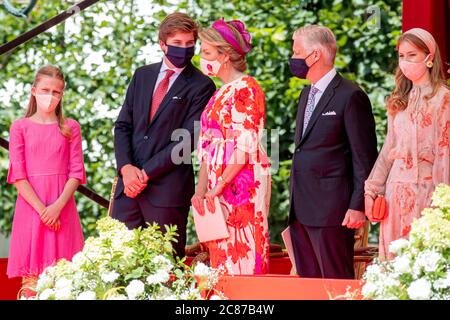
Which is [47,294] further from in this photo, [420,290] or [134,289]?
[420,290]

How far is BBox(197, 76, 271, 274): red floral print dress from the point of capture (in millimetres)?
5988

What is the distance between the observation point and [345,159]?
5.89 meters

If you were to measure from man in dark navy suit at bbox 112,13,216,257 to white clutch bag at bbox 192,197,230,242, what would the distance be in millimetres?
307

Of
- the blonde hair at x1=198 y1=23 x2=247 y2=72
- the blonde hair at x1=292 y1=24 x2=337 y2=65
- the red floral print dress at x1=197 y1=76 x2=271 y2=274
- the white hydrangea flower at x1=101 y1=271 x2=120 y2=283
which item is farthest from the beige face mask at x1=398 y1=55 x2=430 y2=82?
the white hydrangea flower at x1=101 y1=271 x2=120 y2=283

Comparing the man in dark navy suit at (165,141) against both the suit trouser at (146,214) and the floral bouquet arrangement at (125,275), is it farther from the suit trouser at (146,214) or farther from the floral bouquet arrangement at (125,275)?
the floral bouquet arrangement at (125,275)

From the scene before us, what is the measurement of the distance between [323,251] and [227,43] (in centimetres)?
122

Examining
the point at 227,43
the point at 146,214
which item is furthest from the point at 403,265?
the point at 146,214

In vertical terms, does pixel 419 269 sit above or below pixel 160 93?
below

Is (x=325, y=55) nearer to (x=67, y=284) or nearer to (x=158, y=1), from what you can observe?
(x=67, y=284)

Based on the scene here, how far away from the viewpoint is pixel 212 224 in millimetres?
6012

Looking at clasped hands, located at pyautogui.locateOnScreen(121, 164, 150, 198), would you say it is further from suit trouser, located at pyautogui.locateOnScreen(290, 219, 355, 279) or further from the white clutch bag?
suit trouser, located at pyautogui.locateOnScreen(290, 219, 355, 279)

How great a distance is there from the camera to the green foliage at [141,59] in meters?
10.6
